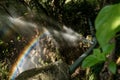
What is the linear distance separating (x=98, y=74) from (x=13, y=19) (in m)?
1.39

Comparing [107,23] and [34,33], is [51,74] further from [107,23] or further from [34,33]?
[34,33]

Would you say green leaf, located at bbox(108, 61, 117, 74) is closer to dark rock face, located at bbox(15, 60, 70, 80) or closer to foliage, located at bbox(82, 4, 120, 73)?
foliage, located at bbox(82, 4, 120, 73)

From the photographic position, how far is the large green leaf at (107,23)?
1.17ft

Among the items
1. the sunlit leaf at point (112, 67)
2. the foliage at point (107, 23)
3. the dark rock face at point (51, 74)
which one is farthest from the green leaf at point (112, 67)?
the dark rock face at point (51, 74)

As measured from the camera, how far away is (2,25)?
2682 millimetres

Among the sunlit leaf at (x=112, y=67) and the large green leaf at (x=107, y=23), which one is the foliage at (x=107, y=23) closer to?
the large green leaf at (x=107, y=23)

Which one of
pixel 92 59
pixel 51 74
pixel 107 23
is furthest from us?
pixel 51 74

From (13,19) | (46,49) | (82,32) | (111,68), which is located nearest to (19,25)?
(13,19)

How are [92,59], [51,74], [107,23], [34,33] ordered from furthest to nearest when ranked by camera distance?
1. [34,33]
2. [51,74]
3. [92,59]
4. [107,23]

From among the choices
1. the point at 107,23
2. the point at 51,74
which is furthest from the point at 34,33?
the point at 107,23

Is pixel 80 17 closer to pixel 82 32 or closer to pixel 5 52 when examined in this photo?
pixel 82 32

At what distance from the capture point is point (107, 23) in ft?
1.17

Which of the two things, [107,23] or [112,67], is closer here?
[107,23]

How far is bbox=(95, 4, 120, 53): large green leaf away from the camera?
0.36m
